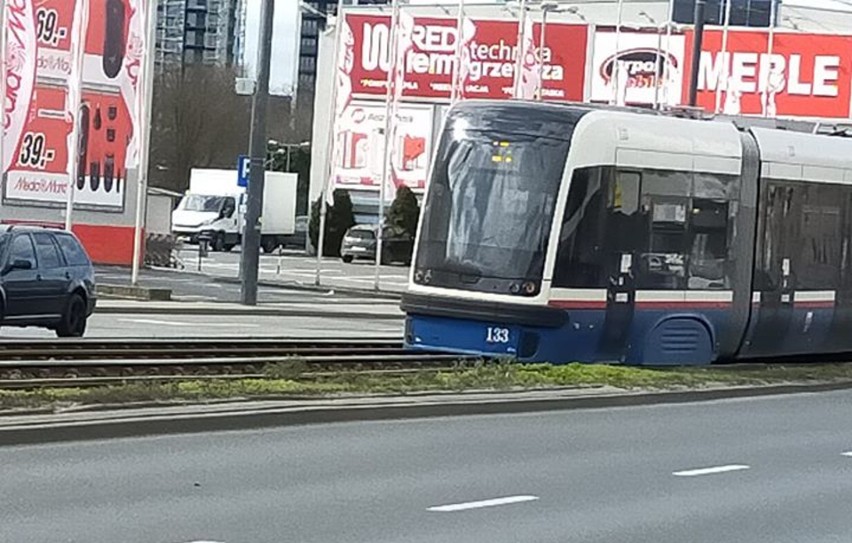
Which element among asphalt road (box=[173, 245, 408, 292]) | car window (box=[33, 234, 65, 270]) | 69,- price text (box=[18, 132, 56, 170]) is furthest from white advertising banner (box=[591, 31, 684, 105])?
car window (box=[33, 234, 65, 270])

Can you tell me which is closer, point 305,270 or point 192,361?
point 192,361

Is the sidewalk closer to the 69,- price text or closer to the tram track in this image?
the 69,- price text

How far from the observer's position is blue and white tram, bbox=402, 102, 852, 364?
20672mm

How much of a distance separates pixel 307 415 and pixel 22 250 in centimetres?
978

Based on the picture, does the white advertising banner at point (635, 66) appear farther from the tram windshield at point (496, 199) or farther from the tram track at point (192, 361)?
the tram windshield at point (496, 199)

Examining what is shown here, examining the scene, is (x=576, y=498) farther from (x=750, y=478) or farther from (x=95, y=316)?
(x=95, y=316)

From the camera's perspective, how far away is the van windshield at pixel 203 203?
2810 inches

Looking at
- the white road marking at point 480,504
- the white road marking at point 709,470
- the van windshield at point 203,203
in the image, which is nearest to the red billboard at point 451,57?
the van windshield at point 203,203

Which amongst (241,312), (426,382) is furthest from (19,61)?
(426,382)

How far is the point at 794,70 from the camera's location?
66.5 metres

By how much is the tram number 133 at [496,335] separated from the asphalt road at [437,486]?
13.0ft

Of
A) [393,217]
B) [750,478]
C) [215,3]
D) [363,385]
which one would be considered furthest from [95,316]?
[215,3]

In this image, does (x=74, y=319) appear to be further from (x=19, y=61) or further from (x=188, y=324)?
(x=19, y=61)

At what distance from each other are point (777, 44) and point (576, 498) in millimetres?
56786
